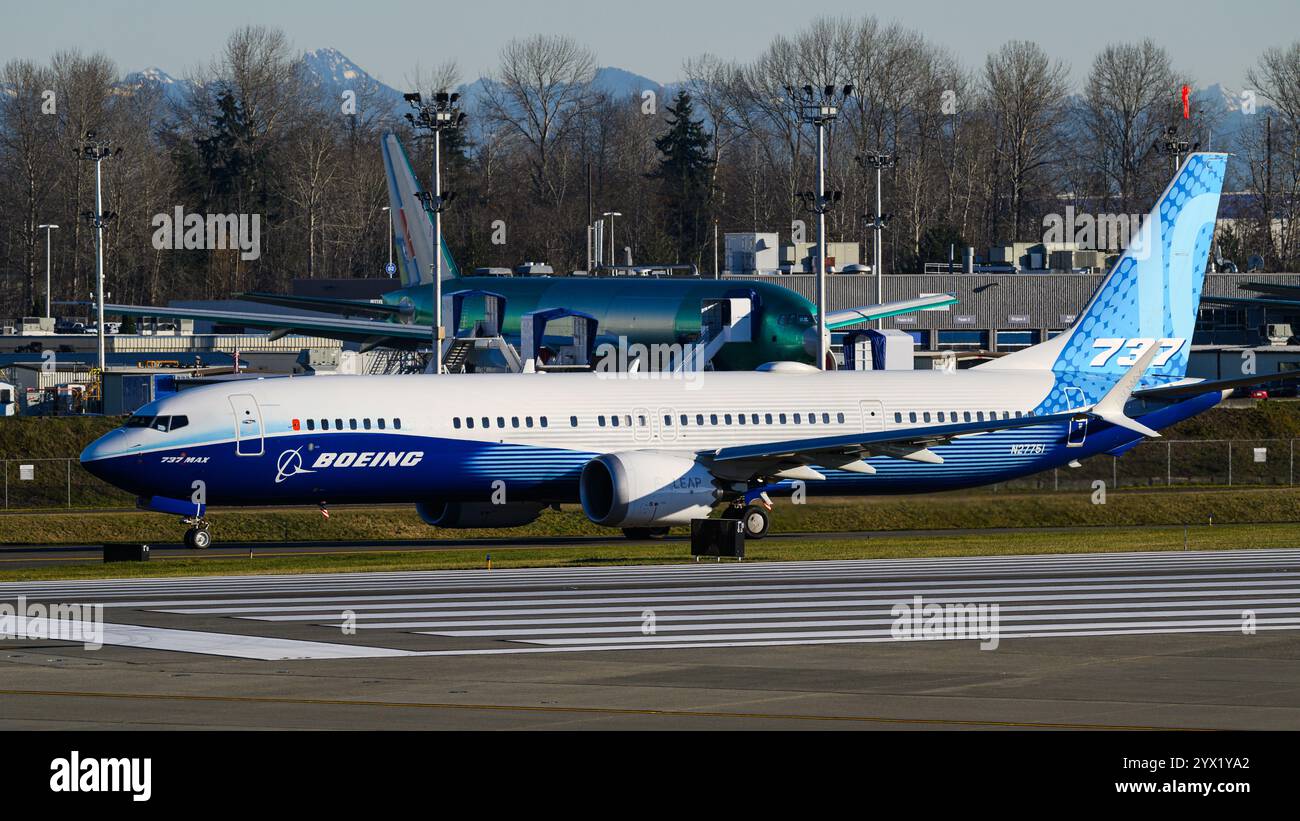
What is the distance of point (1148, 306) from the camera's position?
47.4m

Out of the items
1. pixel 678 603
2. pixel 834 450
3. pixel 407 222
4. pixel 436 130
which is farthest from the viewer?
pixel 407 222

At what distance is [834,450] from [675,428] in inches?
151

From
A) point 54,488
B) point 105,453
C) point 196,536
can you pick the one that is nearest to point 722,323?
point 54,488

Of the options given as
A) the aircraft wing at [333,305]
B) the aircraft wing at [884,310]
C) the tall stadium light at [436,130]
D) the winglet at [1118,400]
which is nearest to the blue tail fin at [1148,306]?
the winglet at [1118,400]

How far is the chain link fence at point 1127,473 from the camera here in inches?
2131

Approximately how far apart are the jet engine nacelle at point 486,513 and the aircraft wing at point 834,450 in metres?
4.21

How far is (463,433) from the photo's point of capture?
40.3m

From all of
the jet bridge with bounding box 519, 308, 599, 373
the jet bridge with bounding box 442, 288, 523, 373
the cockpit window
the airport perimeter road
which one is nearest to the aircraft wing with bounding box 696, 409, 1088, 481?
the airport perimeter road

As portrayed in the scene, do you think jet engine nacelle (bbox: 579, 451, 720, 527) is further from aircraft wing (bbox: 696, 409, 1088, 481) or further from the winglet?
the winglet

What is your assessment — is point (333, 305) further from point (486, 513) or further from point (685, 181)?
point (685, 181)

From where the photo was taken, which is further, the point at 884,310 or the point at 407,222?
the point at 407,222

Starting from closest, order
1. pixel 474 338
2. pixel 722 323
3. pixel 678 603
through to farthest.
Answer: pixel 678 603 → pixel 474 338 → pixel 722 323
